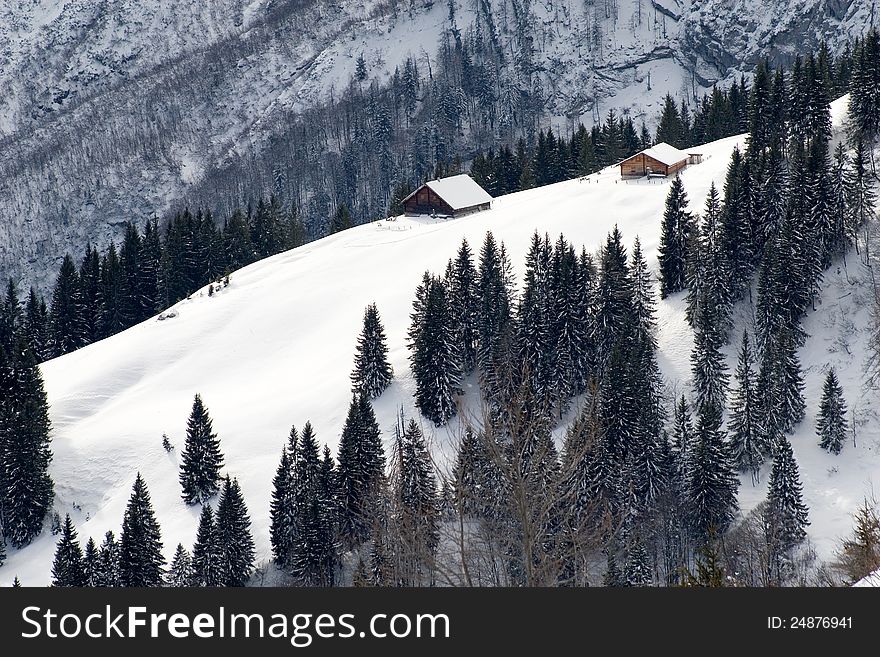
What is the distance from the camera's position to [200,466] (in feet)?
186

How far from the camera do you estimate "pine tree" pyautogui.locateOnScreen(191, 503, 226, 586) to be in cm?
4894

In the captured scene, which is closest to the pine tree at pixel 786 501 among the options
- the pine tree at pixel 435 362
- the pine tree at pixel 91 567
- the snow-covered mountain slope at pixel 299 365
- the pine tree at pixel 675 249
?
the snow-covered mountain slope at pixel 299 365

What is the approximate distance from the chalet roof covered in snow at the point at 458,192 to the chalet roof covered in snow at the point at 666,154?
17769 mm

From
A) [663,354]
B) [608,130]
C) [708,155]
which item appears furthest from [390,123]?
[663,354]

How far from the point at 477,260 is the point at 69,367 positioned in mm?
32639

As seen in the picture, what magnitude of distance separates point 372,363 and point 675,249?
76.5ft

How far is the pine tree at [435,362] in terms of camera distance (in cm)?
6078

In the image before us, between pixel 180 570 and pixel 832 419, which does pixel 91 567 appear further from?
pixel 832 419

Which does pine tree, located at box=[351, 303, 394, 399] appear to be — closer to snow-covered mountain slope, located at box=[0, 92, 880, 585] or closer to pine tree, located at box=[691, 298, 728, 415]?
snow-covered mountain slope, located at box=[0, 92, 880, 585]

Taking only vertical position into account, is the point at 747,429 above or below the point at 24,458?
below

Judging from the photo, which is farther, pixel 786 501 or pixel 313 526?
pixel 786 501

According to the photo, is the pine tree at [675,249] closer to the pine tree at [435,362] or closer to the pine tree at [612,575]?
the pine tree at [435,362]

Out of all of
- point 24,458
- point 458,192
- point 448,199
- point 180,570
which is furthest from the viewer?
point 458,192

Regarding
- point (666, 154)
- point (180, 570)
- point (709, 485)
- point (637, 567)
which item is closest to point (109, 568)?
point (180, 570)
